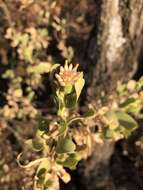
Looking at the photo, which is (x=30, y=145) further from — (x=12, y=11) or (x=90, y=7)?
(x=90, y=7)

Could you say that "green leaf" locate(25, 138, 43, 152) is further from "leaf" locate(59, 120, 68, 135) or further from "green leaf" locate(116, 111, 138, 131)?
"green leaf" locate(116, 111, 138, 131)

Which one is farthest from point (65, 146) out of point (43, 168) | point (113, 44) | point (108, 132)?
point (113, 44)

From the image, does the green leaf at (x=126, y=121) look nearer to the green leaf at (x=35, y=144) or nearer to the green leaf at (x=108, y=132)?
the green leaf at (x=108, y=132)

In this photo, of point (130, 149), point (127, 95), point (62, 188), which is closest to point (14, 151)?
point (62, 188)

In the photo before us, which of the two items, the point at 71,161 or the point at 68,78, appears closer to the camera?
the point at 68,78

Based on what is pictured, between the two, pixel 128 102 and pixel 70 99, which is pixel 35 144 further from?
pixel 128 102

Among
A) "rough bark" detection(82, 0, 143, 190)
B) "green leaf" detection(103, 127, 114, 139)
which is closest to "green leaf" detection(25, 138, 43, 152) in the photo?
"green leaf" detection(103, 127, 114, 139)

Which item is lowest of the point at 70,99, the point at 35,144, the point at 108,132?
the point at 108,132
